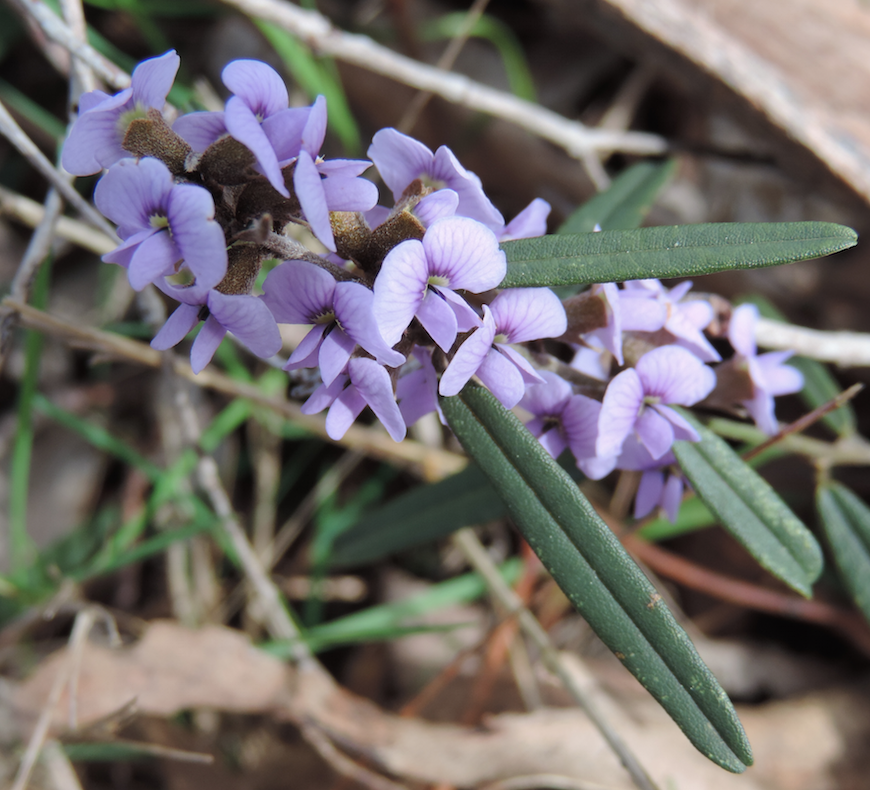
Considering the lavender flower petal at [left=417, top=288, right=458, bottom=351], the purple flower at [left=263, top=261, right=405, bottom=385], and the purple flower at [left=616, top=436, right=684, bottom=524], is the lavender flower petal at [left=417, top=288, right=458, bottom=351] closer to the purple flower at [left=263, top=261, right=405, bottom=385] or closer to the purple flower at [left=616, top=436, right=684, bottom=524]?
the purple flower at [left=263, top=261, right=405, bottom=385]

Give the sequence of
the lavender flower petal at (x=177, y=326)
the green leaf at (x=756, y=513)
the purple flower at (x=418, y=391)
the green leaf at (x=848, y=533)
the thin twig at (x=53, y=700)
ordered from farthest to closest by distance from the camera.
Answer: the green leaf at (x=848, y=533) → the thin twig at (x=53, y=700) → the green leaf at (x=756, y=513) → the purple flower at (x=418, y=391) → the lavender flower petal at (x=177, y=326)

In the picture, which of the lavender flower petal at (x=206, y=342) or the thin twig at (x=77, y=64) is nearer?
the lavender flower petal at (x=206, y=342)

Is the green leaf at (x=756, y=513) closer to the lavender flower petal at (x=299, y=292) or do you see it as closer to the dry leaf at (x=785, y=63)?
the lavender flower petal at (x=299, y=292)

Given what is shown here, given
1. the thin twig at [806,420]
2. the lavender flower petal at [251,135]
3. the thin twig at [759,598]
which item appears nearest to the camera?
the lavender flower petal at [251,135]

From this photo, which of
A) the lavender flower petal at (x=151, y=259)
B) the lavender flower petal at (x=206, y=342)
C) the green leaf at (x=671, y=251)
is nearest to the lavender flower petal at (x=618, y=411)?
the green leaf at (x=671, y=251)

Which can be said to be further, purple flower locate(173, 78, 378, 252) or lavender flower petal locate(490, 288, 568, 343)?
lavender flower petal locate(490, 288, 568, 343)

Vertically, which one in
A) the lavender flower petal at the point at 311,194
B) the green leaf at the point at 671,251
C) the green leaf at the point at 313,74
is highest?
the green leaf at the point at 671,251

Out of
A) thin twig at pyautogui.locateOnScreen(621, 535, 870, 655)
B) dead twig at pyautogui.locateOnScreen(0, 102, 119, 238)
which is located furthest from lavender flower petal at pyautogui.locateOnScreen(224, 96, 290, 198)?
thin twig at pyautogui.locateOnScreen(621, 535, 870, 655)
